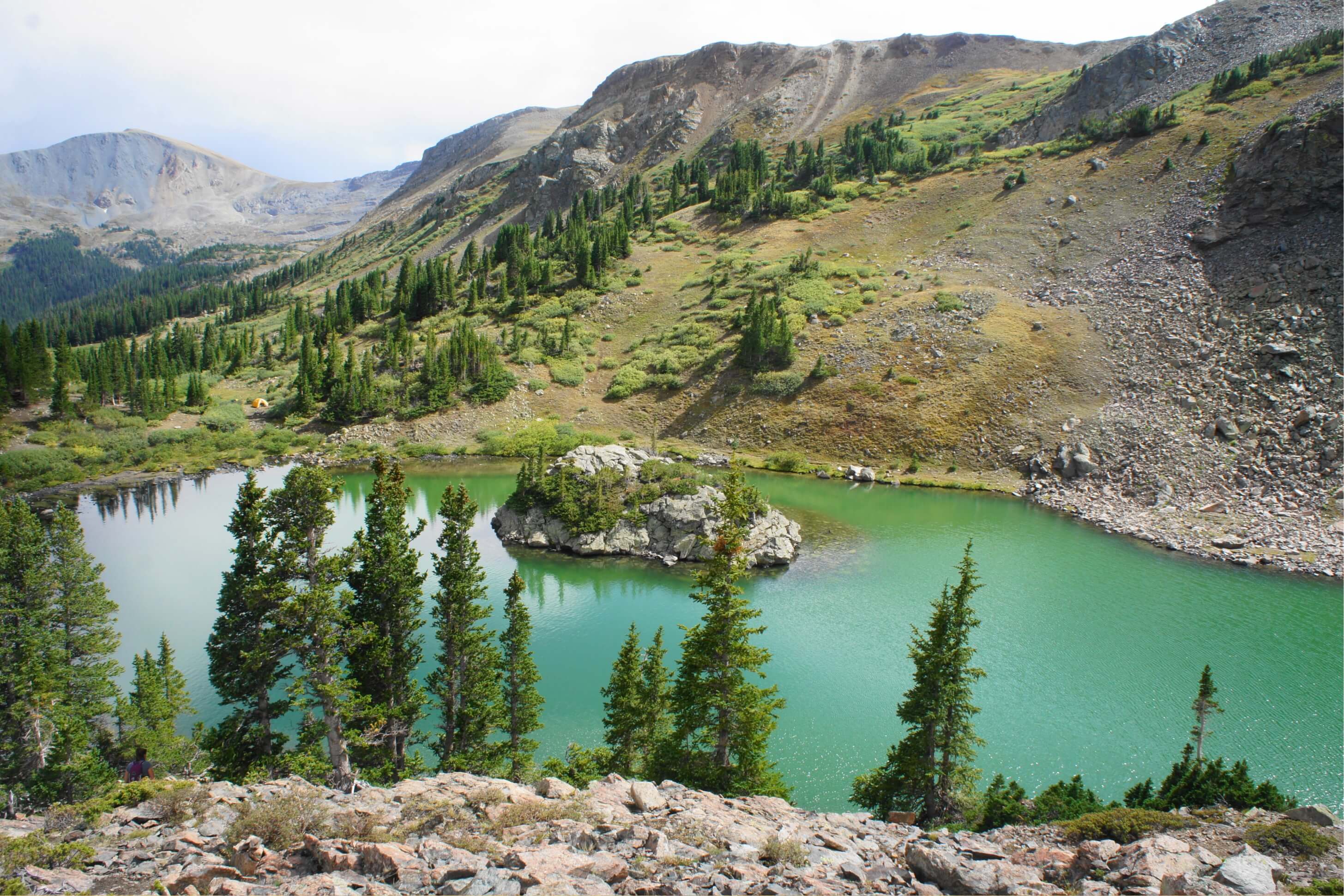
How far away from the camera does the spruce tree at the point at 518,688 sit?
20.3m

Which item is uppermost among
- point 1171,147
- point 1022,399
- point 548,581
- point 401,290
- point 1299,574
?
point 1171,147

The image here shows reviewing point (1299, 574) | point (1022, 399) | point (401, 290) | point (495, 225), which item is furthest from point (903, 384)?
point (495, 225)

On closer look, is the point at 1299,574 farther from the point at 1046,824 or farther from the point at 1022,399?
the point at 1046,824

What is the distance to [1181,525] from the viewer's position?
145ft

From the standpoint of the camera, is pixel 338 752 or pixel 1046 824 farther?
pixel 338 752

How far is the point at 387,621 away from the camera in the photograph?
2005 cm

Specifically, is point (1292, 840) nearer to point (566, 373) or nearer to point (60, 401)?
point (566, 373)

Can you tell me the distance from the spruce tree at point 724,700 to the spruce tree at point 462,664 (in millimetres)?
5923

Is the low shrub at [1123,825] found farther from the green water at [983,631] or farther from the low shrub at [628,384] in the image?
the low shrub at [628,384]

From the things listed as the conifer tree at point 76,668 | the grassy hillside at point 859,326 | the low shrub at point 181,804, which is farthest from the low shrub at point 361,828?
the grassy hillside at point 859,326

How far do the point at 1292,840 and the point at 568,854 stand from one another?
11.8 meters

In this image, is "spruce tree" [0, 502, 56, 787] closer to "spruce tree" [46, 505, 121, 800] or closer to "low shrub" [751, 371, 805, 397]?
"spruce tree" [46, 505, 121, 800]

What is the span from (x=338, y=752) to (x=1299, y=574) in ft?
159

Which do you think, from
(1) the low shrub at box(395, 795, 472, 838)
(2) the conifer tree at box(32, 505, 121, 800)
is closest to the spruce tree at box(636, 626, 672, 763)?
(1) the low shrub at box(395, 795, 472, 838)
